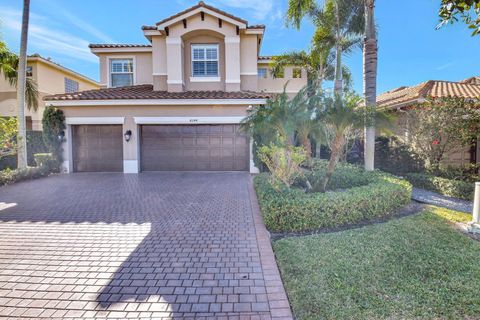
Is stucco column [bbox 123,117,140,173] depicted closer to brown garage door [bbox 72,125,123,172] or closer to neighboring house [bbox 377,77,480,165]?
brown garage door [bbox 72,125,123,172]

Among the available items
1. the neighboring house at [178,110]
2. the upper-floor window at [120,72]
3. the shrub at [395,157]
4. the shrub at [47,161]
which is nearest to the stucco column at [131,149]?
the neighboring house at [178,110]

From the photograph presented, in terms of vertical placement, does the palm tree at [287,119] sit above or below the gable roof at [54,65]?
below

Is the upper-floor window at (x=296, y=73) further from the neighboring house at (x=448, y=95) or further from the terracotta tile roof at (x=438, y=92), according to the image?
the neighboring house at (x=448, y=95)

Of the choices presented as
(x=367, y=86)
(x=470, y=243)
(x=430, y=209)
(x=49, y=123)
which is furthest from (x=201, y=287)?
(x=49, y=123)

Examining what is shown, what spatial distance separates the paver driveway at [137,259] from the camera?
3408mm

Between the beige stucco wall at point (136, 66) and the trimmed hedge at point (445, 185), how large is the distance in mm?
16682

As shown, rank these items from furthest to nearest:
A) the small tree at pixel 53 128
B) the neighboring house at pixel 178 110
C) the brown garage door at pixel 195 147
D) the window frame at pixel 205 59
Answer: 1. the window frame at pixel 205 59
2. the brown garage door at pixel 195 147
3. the neighboring house at pixel 178 110
4. the small tree at pixel 53 128

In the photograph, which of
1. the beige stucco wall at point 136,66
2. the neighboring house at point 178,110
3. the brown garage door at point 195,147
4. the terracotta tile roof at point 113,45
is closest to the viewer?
the neighboring house at point 178,110

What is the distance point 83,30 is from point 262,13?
12.2m

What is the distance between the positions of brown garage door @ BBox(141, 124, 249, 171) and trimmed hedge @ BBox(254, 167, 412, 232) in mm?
7611

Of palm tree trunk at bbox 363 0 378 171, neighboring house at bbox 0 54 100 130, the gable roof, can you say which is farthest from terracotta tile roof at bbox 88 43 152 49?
palm tree trunk at bbox 363 0 378 171

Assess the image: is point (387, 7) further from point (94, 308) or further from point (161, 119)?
point (94, 308)

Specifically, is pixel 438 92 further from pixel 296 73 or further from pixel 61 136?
pixel 61 136

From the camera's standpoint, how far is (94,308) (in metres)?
3.37
